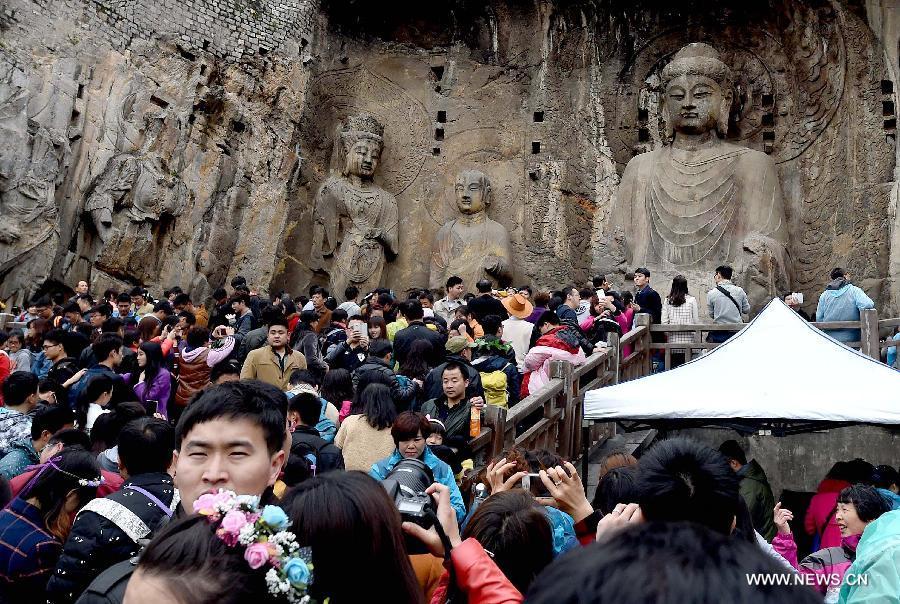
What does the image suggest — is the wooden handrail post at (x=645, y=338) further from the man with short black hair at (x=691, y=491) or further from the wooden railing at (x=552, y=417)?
the man with short black hair at (x=691, y=491)

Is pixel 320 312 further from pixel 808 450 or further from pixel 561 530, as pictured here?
pixel 561 530

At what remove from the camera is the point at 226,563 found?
1782 mm

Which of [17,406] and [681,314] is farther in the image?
[681,314]

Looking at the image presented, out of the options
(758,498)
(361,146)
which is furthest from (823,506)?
(361,146)

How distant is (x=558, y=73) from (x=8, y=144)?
333 inches

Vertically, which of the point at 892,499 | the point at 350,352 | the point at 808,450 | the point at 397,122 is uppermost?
the point at 397,122

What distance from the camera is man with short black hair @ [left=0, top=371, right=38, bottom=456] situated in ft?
16.2

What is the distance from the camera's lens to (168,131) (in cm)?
1252

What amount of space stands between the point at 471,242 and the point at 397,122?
2892 millimetres

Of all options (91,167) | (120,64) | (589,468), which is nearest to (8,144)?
(91,167)

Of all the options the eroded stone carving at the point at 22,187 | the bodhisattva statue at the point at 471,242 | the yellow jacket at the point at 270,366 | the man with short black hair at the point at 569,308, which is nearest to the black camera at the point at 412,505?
the yellow jacket at the point at 270,366

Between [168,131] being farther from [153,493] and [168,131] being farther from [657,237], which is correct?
[153,493]

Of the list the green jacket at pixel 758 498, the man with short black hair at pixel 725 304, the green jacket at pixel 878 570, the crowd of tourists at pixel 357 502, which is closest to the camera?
the crowd of tourists at pixel 357 502

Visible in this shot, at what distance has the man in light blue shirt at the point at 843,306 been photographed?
9016 millimetres
